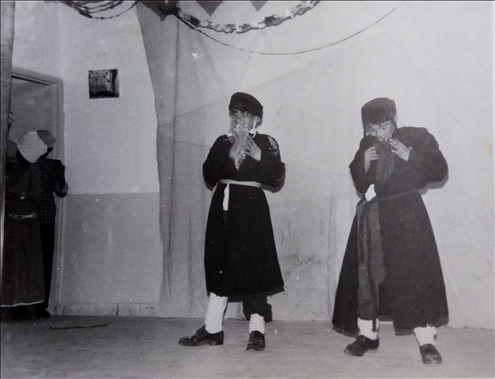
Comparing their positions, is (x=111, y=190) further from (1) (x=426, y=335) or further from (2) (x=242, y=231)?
(1) (x=426, y=335)

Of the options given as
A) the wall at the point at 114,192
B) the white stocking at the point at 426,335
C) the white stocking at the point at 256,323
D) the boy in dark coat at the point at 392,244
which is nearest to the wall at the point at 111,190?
the wall at the point at 114,192

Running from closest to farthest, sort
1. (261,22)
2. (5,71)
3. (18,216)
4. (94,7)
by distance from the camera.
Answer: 1. (5,71)
2. (18,216)
3. (94,7)
4. (261,22)

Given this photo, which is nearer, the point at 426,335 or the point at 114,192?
the point at 426,335

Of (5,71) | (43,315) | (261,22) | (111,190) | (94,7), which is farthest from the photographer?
(111,190)

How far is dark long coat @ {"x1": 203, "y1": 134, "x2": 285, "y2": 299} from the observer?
84.6 inches

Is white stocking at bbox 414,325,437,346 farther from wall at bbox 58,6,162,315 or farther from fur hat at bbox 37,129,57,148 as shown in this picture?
fur hat at bbox 37,129,57,148

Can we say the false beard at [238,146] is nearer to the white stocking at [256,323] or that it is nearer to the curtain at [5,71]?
the white stocking at [256,323]

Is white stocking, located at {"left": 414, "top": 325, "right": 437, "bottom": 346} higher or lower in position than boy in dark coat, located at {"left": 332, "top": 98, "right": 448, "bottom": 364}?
lower

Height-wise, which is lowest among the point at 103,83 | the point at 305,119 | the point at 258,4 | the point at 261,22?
the point at 305,119

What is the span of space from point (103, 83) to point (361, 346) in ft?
5.42

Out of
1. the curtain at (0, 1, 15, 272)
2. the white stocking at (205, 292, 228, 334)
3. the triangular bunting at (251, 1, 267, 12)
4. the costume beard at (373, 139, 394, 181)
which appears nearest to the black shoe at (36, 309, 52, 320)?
the white stocking at (205, 292, 228, 334)

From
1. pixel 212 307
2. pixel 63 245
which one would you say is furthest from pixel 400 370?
pixel 63 245

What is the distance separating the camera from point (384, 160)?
2.05 metres

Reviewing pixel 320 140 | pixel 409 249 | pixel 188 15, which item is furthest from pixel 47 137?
pixel 409 249
